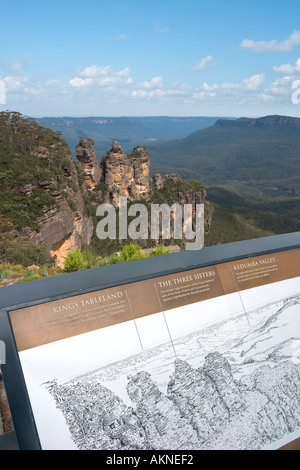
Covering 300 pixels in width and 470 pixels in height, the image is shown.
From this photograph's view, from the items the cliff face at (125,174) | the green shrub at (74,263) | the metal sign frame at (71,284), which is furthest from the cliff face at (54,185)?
the metal sign frame at (71,284)

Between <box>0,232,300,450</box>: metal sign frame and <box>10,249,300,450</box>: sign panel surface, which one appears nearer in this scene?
<box>0,232,300,450</box>: metal sign frame

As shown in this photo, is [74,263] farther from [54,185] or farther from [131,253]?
[54,185]

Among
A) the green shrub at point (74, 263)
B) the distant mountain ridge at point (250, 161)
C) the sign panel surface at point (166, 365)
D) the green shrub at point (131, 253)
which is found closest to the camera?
the sign panel surface at point (166, 365)

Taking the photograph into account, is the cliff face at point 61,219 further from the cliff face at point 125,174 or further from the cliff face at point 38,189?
the cliff face at point 125,174

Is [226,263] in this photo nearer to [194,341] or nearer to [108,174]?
[194,341]

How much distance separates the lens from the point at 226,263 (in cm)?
308

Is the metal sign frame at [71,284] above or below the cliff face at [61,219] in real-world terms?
above

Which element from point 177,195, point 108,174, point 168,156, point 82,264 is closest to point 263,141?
point 168,156

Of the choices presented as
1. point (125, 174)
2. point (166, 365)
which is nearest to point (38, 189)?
point (125, 174)

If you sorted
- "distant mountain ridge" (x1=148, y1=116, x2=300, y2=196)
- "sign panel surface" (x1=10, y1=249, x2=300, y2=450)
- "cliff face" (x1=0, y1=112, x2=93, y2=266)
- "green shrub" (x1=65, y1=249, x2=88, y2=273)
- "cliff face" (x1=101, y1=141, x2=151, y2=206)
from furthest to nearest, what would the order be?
1. "distant mountain ridge" (x1=148, y1=116, x2=300, y2=196)
2. "cliff face" (x1=101, y1=141, x2=151, y2=206)
3. "cliff face" (x1=0, y1=112, x2=93, y2=266)
4. "green shrub" (x1=65, y1=249, x2=88, y2=273)
5. "sign panel surface" (x1=10, y1=249, x2=300, y2=450)

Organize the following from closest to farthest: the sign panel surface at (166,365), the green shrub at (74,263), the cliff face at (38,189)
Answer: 1. the sign panel surface at (166,365)
2. the green shrub at (74,263)
3. the cliff face at (38,189)

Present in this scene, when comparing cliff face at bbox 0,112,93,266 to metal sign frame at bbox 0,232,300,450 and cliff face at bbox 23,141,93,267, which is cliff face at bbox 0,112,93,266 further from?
metal sign frame at bbox 0,232,300,450

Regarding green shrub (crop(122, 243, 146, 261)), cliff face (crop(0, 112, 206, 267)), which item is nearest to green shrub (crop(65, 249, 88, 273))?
green shrub (crop(122, 243, 146, 261))
